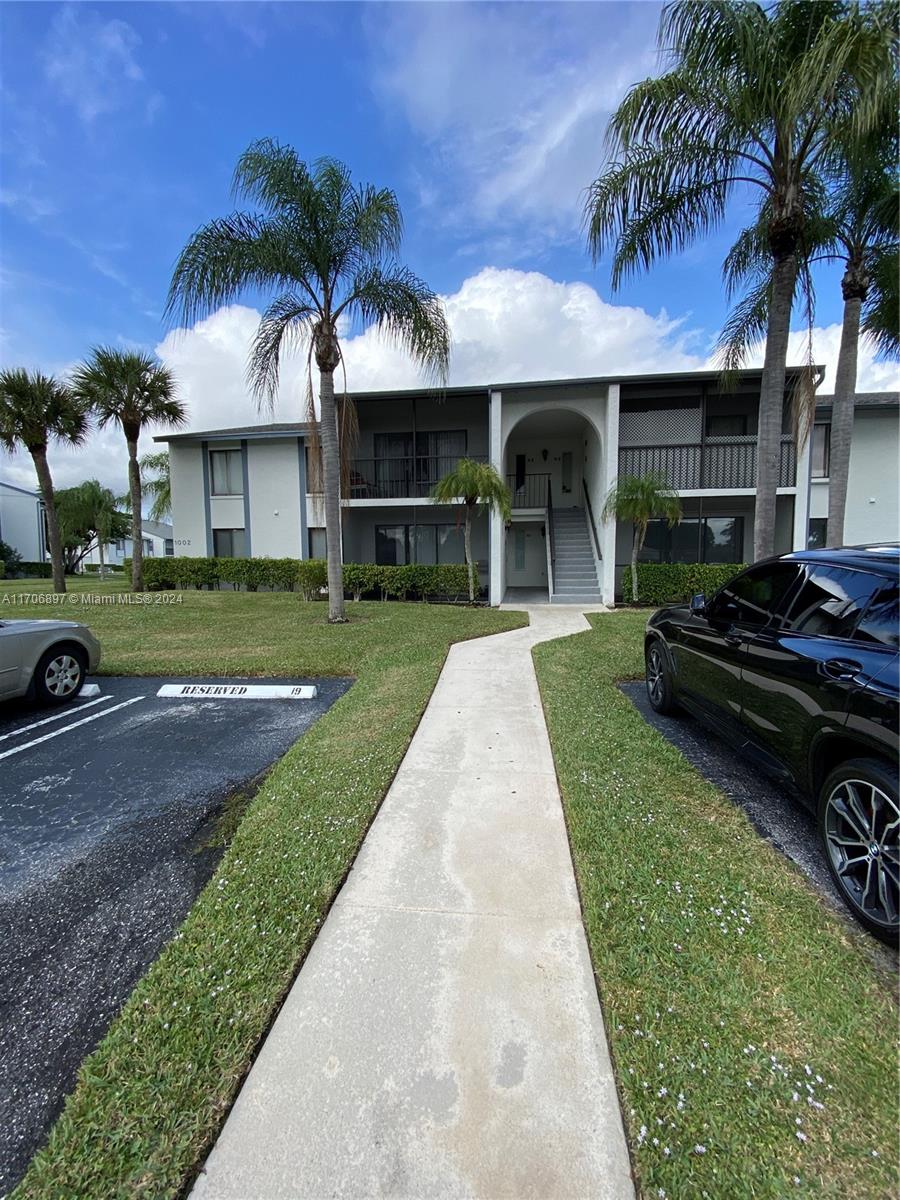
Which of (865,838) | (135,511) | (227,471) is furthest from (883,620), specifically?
(227,471)

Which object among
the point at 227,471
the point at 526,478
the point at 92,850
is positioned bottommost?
the point at 92,850

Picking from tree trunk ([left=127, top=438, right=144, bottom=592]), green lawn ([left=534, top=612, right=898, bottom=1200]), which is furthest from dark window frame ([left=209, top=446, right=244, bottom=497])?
green lawn ([left=534, top=612, right=898, bottom=1200])

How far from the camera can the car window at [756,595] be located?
11.5 feet

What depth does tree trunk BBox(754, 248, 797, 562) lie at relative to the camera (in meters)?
6.71

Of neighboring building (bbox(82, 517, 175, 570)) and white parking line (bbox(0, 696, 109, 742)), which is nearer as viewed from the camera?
white parking line (bbox(0, 696, 109, 742))

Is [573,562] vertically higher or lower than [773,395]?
lower

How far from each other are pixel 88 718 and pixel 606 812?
Answer: 17.3 feet

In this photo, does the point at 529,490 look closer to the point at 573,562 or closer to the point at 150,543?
the point at 573,562

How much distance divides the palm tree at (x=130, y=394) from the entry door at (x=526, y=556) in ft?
38.7

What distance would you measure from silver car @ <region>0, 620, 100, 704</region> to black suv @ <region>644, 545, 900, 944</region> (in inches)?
263

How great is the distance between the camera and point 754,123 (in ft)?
19.8

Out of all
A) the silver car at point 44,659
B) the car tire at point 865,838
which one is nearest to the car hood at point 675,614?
the car tire at point 865,838

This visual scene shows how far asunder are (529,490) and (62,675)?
15.0 meters

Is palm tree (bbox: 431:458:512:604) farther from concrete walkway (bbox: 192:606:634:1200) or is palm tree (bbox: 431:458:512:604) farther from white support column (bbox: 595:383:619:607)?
concrete walkway (bbox: 192:606:634:1200)
